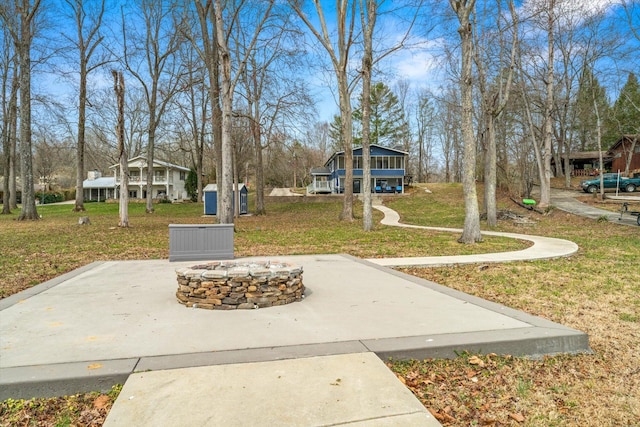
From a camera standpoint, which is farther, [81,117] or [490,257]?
[81,117]

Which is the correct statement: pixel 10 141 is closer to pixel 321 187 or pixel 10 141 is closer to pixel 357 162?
pixel 321 187

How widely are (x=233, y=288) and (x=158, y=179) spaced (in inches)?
1793

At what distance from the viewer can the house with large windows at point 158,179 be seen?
1780 inches

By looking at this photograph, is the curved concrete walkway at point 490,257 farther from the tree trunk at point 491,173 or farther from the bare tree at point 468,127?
the tree trunk at point 491,173

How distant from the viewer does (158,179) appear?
46125mm

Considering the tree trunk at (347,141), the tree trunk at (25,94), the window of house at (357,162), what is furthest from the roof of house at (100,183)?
the tree trunk at (347,141)

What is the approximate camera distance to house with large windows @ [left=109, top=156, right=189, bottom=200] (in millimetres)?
45219

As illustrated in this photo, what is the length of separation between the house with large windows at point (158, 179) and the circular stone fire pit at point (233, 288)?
42.5 m

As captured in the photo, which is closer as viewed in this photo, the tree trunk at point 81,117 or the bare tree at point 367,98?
the bare tree at point 367,98

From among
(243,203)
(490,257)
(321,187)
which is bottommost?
(490,257)

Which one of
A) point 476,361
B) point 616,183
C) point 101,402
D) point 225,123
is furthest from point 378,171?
point 101,402

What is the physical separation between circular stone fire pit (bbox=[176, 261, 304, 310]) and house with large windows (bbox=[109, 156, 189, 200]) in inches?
1675

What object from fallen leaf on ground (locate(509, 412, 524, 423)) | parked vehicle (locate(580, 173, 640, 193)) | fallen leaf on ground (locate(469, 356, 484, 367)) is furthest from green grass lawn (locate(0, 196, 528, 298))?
parked vehicle (locate(580, 173, 640, 193))

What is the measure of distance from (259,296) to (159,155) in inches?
2376
